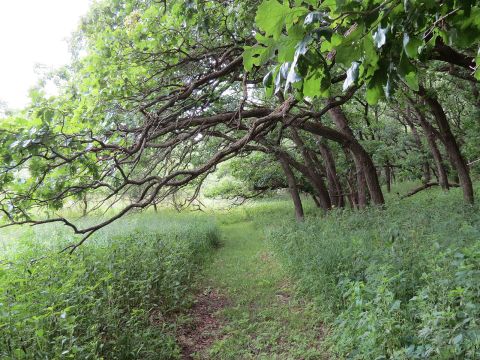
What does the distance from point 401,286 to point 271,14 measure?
4.13 meters

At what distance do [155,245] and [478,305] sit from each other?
6358mm

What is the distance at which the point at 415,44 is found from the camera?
1.39m

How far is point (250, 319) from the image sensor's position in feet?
20.9

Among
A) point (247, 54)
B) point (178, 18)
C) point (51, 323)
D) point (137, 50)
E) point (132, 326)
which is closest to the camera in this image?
point (247, 54)

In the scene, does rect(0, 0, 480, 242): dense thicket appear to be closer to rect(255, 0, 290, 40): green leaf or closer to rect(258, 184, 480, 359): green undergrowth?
rect(255, 0, 290, 40): green leaf

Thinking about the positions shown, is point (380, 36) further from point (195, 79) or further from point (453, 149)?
point (453, 149)

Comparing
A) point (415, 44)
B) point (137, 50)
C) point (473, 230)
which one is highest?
point (137, 50)

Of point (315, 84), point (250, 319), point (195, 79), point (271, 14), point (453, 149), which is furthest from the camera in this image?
point (453, 149)

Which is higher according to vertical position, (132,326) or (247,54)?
(247,54)

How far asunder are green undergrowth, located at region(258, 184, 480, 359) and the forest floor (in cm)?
34

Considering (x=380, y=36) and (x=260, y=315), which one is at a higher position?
(x=380, y=36)

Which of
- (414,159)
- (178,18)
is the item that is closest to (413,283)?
(178,18)

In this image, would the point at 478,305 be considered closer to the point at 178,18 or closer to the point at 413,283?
the point at 413,283

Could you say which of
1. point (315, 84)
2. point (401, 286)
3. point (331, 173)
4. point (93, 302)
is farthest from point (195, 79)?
point (331, 173)
